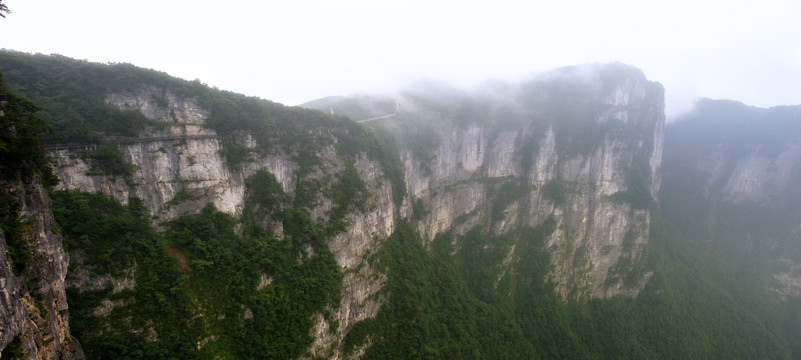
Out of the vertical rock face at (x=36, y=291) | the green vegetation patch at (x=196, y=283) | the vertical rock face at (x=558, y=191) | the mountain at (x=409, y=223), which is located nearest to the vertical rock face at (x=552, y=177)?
the vertical rock face at (x=558, y=191)

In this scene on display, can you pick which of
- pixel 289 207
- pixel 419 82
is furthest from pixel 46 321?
pixel 419 82

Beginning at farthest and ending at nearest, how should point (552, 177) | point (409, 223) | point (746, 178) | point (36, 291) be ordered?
point (746, 178) → point (552, 177) → point (409, 223) → point (36, 291)

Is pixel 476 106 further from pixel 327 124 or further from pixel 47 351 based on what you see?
pixel 47 351

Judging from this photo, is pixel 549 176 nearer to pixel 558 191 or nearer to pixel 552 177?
pixel 552 177

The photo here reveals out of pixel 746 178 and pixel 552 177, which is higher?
pixel 552 177

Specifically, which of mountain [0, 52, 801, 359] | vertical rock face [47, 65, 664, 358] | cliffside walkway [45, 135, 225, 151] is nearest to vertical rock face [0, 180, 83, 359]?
mountain [0, 52, 801, 359]

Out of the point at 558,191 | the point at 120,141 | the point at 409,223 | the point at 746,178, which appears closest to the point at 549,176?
the point at 558,191

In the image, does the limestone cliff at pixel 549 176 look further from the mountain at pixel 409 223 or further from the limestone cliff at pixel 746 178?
the limestone cliff at pixel 746 178

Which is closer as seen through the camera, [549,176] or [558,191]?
[558,191]
